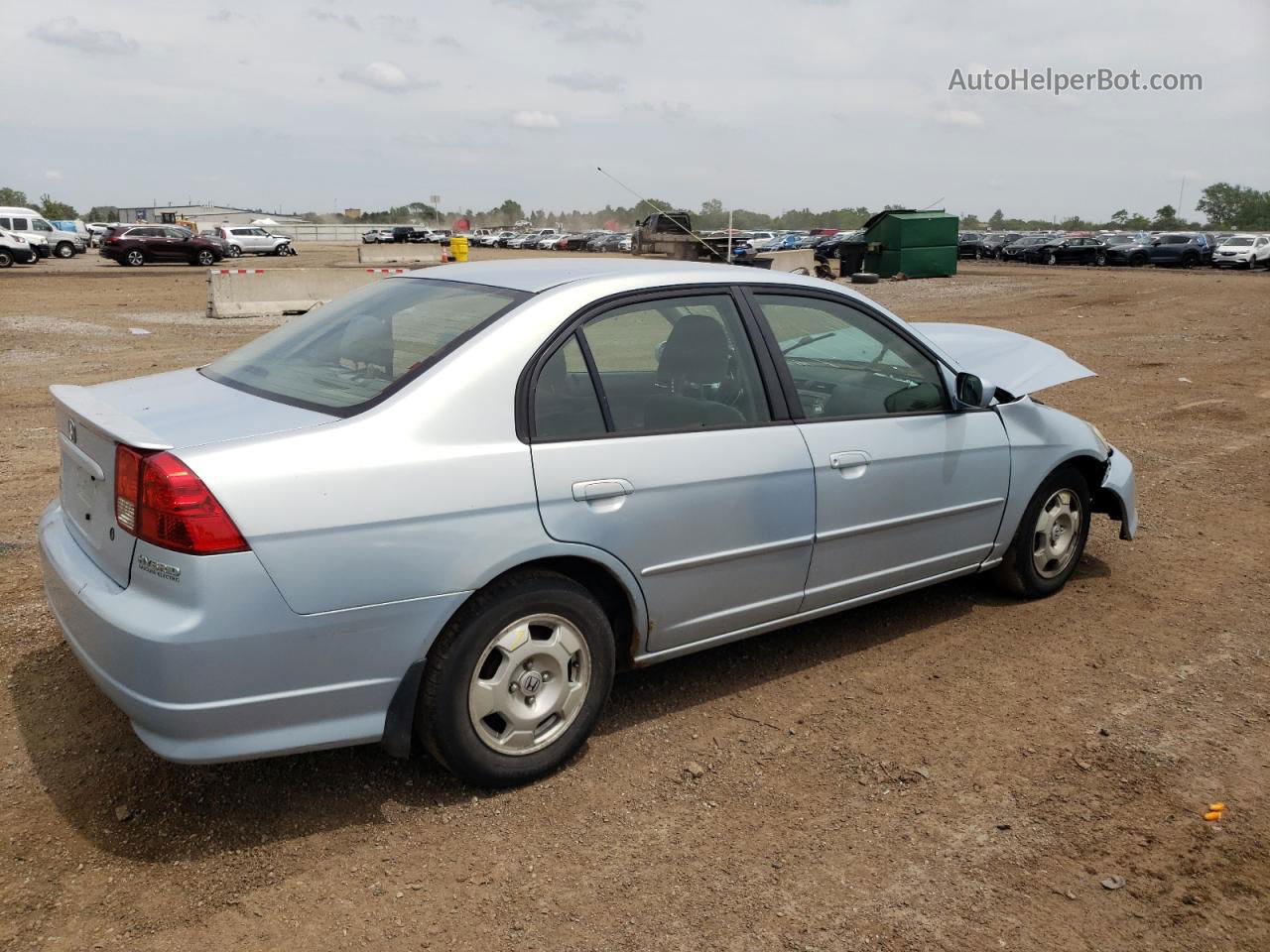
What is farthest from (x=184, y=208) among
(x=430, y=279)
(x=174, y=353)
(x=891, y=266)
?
(x=430, y=279)

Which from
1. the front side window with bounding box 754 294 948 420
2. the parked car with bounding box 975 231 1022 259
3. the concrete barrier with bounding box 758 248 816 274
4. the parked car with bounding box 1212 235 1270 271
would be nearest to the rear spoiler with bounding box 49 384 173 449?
the front side window with bounding box 754 294 948 420

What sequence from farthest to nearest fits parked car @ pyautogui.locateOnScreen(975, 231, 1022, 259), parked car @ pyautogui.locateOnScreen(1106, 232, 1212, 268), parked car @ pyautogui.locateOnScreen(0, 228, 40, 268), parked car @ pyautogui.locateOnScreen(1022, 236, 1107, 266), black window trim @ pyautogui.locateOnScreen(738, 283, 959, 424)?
parked car @ pyautogui.locateOnScreen(975, 231, 1022, 259)
parked car @ pyautogui.locateOnScreen(1022, 236, 1107, 266)
parked car @ pyautogui.locateOnScreen(1106, 232, 1212, 268)
parked car @ pyautogui.locateOnScreen(0, 228, 40, 268)
black window trim @ pyautogui.locateOnScreen(738, 283, 959, 424)

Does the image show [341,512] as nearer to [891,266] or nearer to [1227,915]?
[1227,915]

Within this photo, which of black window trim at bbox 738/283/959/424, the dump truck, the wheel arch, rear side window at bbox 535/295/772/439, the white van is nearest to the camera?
the wheel arch

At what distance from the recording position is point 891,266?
3375 centimetres

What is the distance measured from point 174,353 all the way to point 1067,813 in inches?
515

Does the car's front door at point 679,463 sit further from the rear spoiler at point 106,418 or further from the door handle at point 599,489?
the rear spoiler at point 106,418

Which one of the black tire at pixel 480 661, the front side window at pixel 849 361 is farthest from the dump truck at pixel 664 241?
the black tire at pixel 480 661

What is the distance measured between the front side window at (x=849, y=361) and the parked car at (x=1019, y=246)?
161 feet

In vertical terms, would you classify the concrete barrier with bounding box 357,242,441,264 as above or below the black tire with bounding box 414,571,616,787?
above

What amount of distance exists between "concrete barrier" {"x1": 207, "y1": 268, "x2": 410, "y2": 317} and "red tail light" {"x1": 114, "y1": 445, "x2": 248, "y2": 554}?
55.5ft

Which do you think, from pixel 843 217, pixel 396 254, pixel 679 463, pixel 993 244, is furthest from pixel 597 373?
pixel 843 217

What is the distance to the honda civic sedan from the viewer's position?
9.36ft

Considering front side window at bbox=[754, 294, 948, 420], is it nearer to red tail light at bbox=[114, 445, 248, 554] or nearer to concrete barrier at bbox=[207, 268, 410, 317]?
red tail light at bbox=[114, 445, 248, 554]
